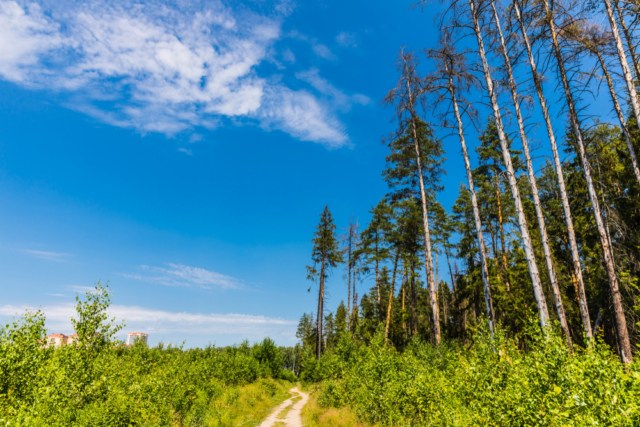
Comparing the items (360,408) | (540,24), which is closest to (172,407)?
(360,408)

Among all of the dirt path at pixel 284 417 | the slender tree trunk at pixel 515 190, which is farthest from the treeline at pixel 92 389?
the slender tree trunk at pixel 515 190

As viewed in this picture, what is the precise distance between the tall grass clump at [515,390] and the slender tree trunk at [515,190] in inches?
74.4

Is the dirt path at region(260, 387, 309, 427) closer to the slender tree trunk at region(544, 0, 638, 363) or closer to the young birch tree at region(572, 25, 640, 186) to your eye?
the slender tree trunk at region(544, 0, 638, 363)

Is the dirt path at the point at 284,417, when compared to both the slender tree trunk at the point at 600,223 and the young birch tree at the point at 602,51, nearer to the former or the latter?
the slender tree trunk at the point at 600,223

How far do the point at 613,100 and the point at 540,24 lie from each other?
14.4 feet

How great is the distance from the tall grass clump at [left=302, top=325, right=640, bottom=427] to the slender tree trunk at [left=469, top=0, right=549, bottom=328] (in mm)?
1889

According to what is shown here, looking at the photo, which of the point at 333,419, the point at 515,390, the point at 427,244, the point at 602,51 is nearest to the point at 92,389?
the point at 333,419

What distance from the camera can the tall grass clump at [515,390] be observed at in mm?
2947

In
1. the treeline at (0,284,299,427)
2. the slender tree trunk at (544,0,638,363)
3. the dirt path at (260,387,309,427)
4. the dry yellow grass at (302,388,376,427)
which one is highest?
the slender tree trunk at (544,0,638,363)

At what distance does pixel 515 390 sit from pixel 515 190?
6.51m

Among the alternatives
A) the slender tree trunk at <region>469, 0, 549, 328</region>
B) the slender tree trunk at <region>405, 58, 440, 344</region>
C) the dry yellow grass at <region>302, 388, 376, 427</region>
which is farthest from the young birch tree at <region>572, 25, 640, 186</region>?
the dry yellow grass at <region>302, 388, 376, 427</region>

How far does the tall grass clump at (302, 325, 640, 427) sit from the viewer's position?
9.67 ft

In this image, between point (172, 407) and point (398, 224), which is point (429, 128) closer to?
point (398, 224)

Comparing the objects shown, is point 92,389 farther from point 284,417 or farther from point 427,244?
point 427,244
